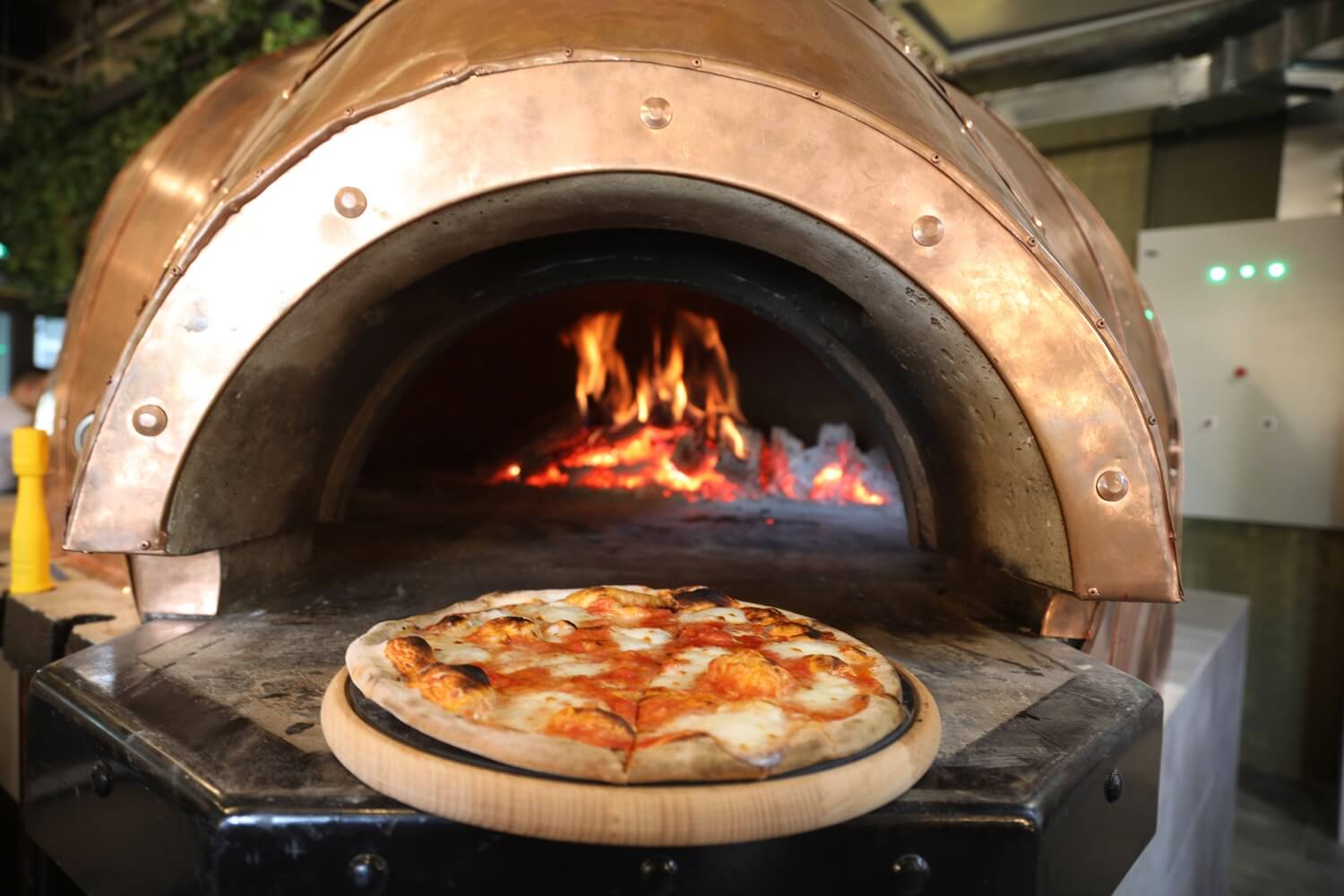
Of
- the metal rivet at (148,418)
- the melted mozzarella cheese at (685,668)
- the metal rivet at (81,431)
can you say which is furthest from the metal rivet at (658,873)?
the metal rivet at (81,431)

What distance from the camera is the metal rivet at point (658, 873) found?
86 cm

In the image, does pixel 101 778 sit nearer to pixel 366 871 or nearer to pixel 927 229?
pixel 366 871

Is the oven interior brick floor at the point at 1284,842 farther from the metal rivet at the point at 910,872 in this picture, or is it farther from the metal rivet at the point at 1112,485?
the metal rivet at the point at 910,872

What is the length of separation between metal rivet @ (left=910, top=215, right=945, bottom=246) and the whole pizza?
0.60 m

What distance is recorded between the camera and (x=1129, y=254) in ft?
15.6

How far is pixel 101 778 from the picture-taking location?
109cm

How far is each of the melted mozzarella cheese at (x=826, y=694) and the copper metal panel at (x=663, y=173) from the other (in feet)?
1.63

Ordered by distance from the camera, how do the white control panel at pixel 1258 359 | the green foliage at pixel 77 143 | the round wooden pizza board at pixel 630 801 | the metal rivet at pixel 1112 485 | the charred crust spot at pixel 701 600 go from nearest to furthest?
the round wooden pizza board at pixel 630 801, the metal rivet at pixel 1112 485, the charred crust spot at pixel 701 600, the white control panel at pixel 1258 359, the green foliage at pixel 77 143

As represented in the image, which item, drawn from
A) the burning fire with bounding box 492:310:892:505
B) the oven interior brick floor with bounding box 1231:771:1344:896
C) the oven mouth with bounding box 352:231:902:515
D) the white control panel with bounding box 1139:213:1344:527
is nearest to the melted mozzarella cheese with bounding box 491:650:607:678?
the oven mouth with bounding box 352:231:902:515

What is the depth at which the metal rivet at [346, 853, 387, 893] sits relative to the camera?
886 mm

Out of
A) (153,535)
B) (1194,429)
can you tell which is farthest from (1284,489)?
(153,535)

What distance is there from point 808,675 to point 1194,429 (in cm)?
416

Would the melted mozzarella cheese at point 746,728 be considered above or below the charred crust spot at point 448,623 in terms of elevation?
below

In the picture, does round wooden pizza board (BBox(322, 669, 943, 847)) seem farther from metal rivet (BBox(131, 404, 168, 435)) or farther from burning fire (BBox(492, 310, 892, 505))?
burning fire (BBox(492, 310, 892, 505))
